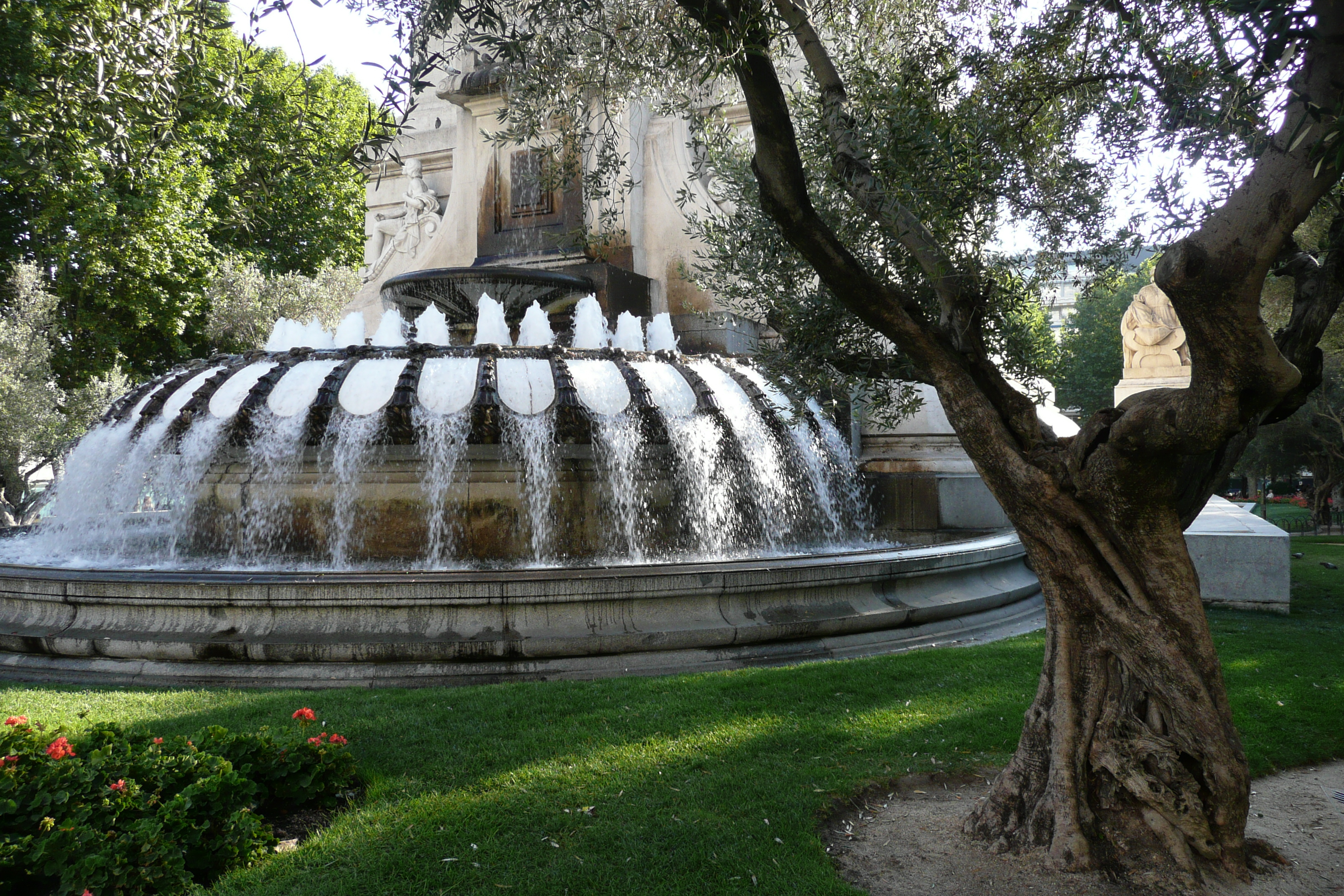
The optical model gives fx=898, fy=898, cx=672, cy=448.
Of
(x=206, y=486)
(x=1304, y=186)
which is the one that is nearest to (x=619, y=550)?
(x=206, y=486)

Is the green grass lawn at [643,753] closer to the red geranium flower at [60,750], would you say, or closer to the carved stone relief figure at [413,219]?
the red geranium flower at [60,750]

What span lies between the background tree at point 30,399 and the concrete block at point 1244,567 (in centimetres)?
1877

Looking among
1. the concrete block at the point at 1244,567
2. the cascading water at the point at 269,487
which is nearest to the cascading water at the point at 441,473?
the cascading water at the point at 269,487

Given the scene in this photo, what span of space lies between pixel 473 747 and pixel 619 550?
13.8ft

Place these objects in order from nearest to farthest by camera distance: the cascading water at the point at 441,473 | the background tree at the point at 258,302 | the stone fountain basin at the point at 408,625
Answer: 1. the stone fountain basin at the point at 408,625
2. the cascading water at the point at 441,473
3. the background tree at the point at 258,302

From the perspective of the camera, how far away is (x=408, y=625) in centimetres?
600

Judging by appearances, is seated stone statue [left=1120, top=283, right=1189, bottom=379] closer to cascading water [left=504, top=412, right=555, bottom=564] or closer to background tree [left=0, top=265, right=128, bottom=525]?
cascading water [left=504, top=412, right=555, bottom=564]

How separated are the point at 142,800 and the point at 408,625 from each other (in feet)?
8.85

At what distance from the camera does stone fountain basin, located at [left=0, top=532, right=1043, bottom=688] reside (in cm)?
587

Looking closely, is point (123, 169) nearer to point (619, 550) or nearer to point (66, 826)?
point (66, 826)

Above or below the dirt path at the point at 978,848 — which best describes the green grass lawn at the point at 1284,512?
below

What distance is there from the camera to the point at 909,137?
15.0 ft

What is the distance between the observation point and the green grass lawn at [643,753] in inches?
129

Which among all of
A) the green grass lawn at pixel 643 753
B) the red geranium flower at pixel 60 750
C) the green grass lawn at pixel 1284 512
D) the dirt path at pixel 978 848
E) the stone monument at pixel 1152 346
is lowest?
the green grass lawn at pixel 1284 512
